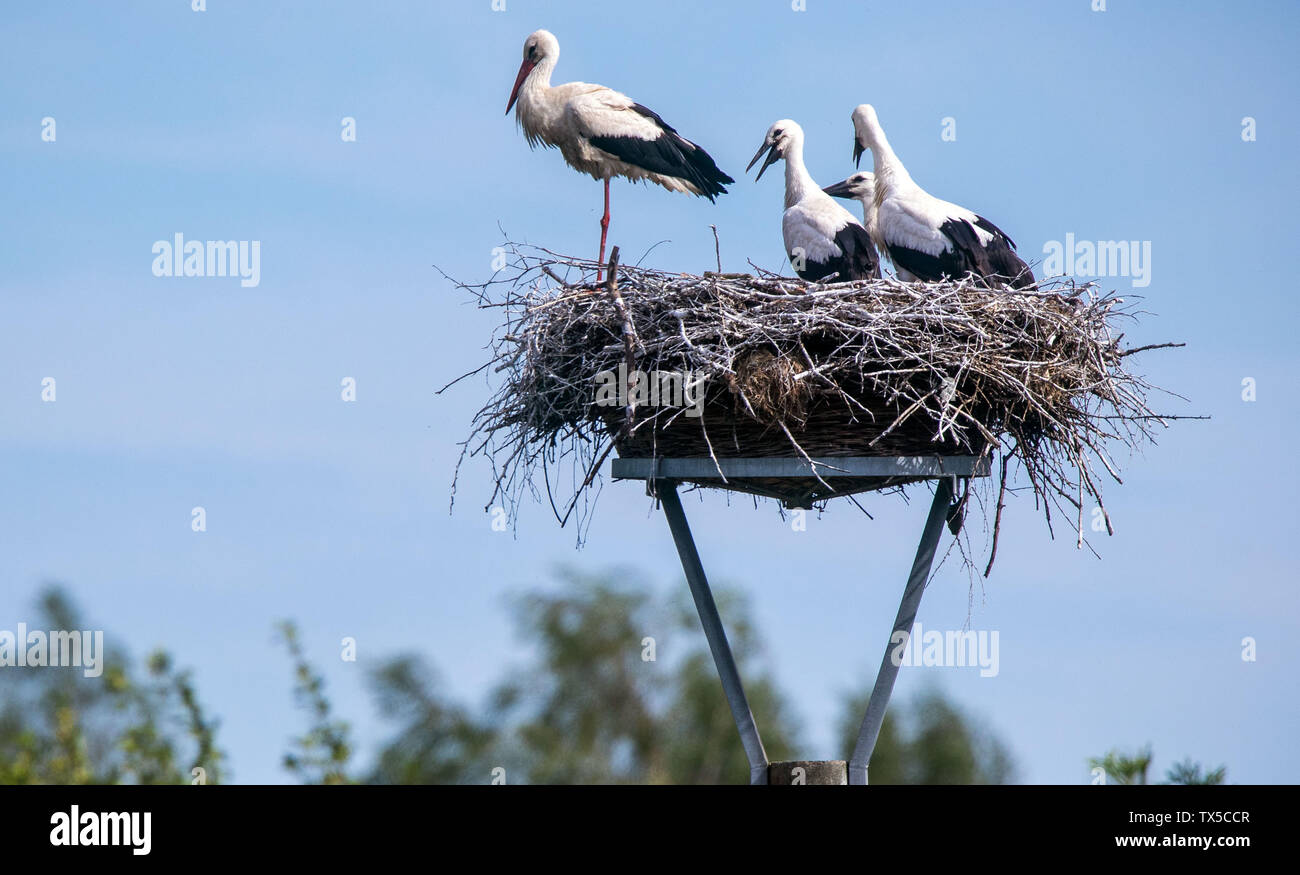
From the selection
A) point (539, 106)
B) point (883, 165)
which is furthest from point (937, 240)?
point (539, 106)

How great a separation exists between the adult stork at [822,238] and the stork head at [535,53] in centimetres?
194

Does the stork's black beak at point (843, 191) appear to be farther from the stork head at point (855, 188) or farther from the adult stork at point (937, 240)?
the adult stork at point (937, 240)

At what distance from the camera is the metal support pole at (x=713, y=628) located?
530 cm

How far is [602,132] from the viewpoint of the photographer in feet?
27.5

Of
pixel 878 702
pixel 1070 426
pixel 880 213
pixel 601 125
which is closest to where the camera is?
pixel 878 702

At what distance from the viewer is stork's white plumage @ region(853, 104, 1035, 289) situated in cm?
692

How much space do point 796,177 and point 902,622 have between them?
2.94 m

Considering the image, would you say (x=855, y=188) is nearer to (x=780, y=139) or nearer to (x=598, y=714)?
(x=780, y=139)

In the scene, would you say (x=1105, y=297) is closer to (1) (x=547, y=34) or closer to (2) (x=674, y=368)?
(2) (x=674, y=368)

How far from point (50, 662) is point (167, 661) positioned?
1.18 m

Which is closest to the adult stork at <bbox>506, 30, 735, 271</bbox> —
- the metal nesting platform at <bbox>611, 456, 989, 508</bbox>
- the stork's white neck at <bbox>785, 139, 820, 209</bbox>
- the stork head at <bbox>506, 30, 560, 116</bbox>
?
the stork head at <bbox>506, 30, 560, 116</bbox>
